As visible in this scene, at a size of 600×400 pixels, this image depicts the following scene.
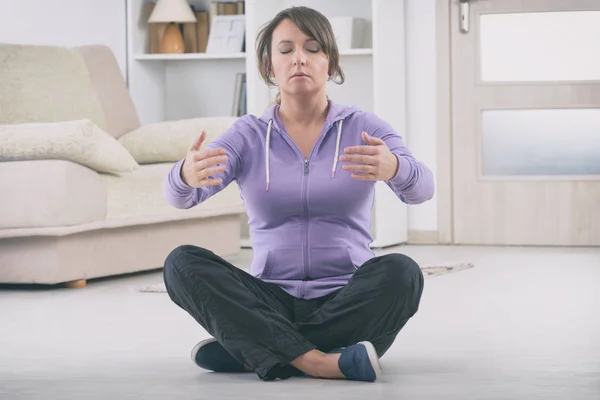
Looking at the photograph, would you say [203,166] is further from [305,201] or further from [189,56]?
[189,56]

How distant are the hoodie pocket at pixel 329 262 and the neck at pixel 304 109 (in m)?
0.26

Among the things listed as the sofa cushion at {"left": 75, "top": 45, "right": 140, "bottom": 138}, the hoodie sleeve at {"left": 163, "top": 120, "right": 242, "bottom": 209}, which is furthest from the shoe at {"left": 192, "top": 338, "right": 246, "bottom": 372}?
the sofa cushion at {"left": 75, "top": 45, "right": 140, "bottom": 138}

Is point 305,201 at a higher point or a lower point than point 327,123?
lower

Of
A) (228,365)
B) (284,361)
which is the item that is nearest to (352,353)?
(284,361)

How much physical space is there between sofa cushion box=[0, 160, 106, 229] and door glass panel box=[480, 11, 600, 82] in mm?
2080

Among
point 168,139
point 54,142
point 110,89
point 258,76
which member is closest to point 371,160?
point 54,142

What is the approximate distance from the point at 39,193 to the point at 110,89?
3.89ft

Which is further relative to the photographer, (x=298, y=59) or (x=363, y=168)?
(x=298, y=59)

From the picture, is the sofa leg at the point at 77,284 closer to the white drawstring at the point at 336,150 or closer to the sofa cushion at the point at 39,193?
the sofa cushion at the point at 39,193

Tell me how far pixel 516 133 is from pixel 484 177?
0.76ft

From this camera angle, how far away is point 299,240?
2164 mm

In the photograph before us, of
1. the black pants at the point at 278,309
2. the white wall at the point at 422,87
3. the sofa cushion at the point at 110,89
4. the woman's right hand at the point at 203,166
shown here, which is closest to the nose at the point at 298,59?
the woman's right hand at the point at 203,166

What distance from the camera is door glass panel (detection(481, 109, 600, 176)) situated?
4.77 meters

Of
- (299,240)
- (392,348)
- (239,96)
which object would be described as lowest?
(392,348)
